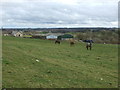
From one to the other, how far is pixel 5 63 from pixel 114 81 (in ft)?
17.2

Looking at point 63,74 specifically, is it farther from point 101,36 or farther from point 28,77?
point 101,36

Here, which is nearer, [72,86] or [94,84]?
[72,86]

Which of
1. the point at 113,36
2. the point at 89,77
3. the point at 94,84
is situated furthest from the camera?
the point at 113,36

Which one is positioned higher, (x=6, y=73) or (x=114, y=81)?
(x=6, y=73)

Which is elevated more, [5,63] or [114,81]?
[5,63]

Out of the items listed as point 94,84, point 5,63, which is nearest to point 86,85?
point 94,84

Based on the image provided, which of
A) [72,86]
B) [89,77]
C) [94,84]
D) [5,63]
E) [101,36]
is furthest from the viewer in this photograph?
[101,36]

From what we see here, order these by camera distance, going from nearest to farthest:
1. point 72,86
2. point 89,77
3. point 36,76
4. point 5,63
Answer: point 72,86 → point 36,76 → point 89,77 → point 5,63

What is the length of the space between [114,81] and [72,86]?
7.18 ft

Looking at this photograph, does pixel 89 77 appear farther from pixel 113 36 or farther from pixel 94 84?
pixel 113 36

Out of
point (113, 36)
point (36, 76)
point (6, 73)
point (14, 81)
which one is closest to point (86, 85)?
point (36, 76)

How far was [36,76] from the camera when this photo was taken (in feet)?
23.2

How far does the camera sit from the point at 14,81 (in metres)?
6.20

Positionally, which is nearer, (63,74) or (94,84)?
(94,84)
